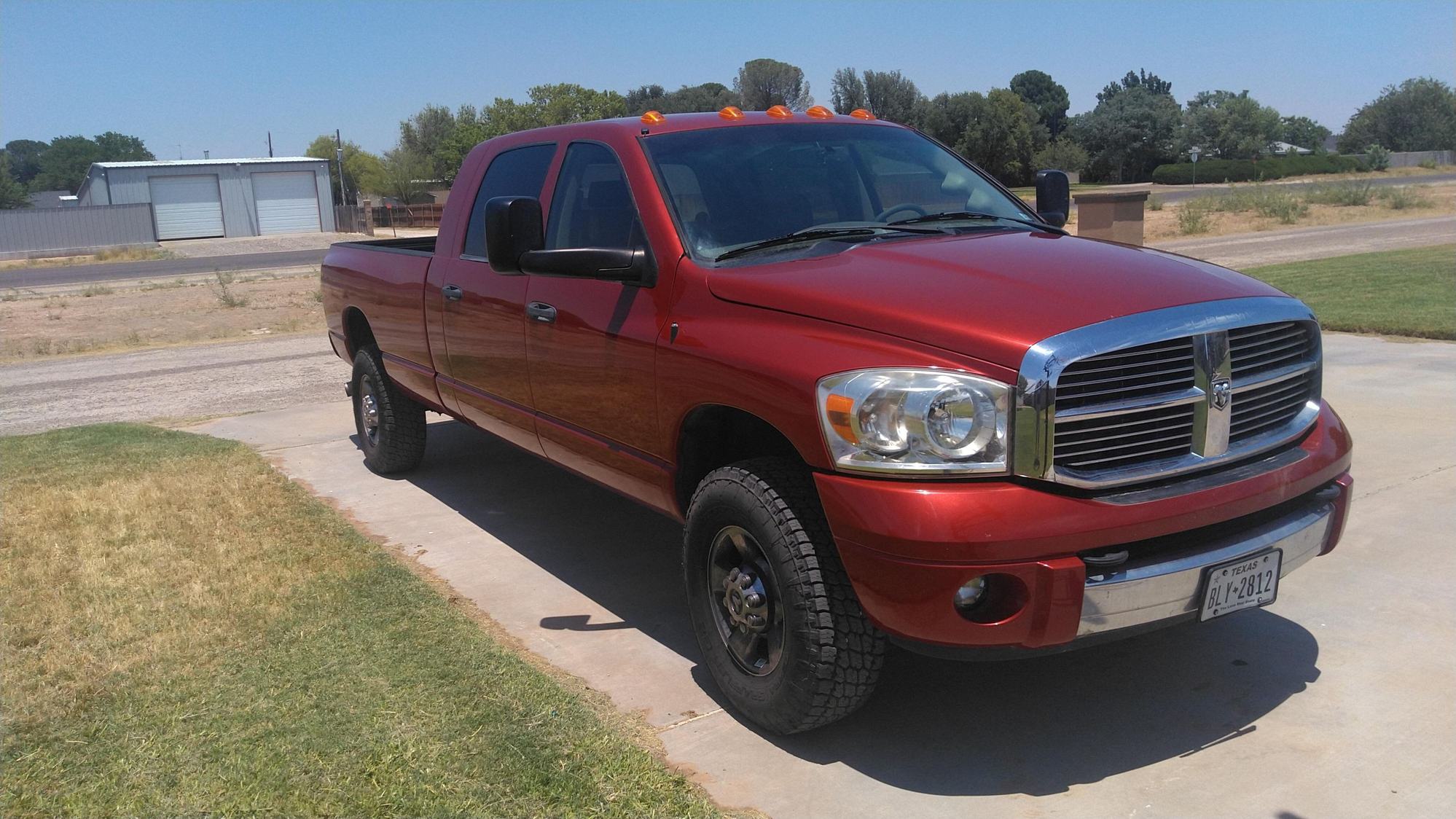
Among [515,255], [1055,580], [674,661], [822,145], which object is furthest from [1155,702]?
[515,255]

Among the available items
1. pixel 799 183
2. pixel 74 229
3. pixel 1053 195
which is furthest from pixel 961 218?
pixel 74 229

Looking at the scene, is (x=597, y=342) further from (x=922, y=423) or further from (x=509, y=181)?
(x=922, y=423)

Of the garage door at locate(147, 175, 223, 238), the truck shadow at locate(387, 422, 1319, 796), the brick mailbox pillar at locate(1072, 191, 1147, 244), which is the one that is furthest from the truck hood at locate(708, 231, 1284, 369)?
the garage door at locate(147, 175, 223, 238)

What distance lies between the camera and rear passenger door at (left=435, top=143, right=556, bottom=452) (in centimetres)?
506

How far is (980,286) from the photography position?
338 cm

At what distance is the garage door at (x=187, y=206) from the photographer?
6141cm

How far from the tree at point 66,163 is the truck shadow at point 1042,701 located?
154 metres

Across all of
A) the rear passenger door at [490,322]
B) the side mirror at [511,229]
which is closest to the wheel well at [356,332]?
the rear passenger door at [490,322]

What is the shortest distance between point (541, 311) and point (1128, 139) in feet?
269

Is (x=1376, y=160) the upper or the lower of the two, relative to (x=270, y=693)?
upper

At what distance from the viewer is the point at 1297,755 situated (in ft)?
11.0

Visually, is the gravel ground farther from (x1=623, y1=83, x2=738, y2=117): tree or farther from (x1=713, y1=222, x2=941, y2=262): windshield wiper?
(x1=623, y1=83, x2=738, y2=117): tree

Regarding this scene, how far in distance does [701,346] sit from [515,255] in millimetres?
1047

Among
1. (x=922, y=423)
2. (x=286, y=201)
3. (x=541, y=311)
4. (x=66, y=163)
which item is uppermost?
(x=66, y=163)
